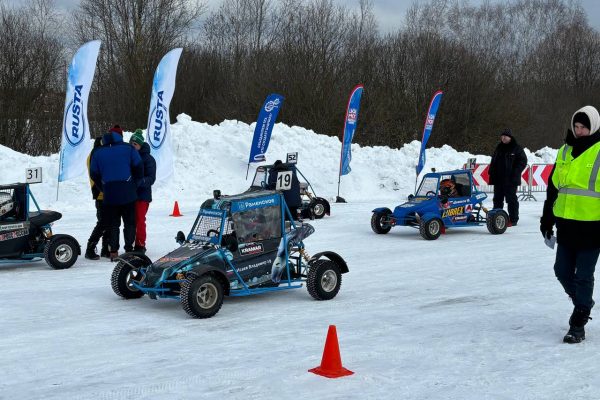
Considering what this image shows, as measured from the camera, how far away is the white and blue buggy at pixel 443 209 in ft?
50.4

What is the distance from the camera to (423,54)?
4872 cm

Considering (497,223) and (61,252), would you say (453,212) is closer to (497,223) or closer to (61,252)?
(497,223)

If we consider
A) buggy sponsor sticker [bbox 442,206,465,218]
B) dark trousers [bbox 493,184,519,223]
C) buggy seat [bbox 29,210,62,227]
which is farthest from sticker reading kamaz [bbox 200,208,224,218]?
dark trousers [bbox 493,184,519,223]

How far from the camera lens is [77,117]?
20250 millimetres

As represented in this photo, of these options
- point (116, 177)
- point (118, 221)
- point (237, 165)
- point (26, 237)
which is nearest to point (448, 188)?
point (118, 221)

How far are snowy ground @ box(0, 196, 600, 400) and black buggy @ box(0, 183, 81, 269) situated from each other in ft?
0.89

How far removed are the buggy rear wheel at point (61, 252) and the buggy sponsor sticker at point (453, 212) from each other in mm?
7342

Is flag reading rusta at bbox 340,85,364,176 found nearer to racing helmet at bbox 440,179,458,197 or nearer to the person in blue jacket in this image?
racing helmet at bbox 440,179,458,197

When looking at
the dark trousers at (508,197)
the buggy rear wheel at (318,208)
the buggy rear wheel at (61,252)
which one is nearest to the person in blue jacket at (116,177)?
the buggy rear wheel at (61,252)

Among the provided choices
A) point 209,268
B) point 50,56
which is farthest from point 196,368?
point 50,56

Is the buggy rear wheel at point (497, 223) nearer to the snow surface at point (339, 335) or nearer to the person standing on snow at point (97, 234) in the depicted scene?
the snow surface at point (339, 335)

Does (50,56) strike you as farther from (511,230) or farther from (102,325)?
(102,325)

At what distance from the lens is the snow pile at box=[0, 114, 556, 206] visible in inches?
928

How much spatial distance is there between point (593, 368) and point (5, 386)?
14.8 ft
